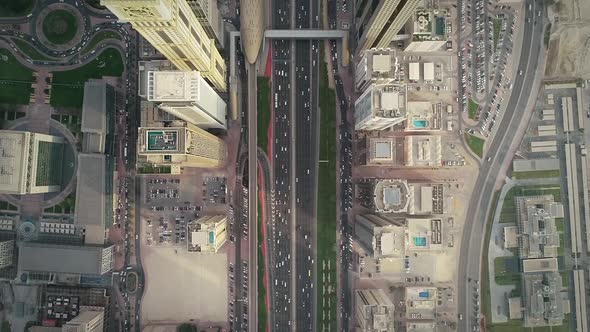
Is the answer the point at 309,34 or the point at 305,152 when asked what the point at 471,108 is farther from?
the point at 309,34

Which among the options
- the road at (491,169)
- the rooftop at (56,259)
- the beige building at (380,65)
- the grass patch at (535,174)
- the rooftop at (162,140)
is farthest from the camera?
the grass patch at (535,174)

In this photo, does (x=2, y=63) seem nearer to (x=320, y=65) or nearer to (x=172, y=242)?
(x=172, y=242)

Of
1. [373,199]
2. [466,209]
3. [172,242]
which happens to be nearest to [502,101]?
[466,209]

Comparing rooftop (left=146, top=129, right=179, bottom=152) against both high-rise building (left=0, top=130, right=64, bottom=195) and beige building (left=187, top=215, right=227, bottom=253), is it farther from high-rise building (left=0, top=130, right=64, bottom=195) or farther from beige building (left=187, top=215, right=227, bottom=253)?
high-rise building (left=0, top=130, right=64, bottom=195)

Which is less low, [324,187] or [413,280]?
[324,187]

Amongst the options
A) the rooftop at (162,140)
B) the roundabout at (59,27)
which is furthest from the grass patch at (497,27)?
the roundabout at (59,27)

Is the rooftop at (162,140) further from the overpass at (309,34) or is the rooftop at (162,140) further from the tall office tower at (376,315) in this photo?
the tall office tower at (376,315)

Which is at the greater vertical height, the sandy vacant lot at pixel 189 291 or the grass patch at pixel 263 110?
the grass patch at pixel 263 110
